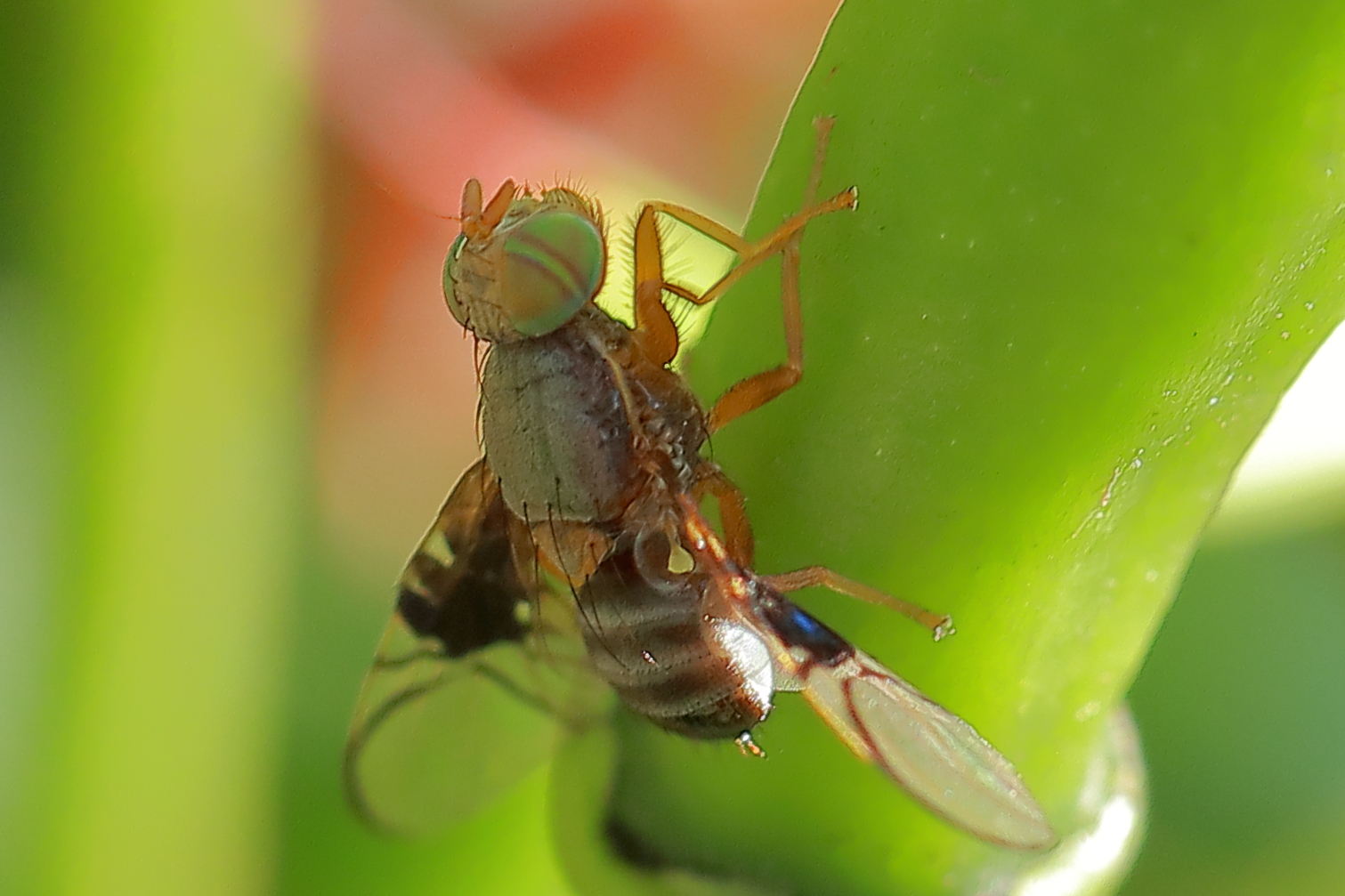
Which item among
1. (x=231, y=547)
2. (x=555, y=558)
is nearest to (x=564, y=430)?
(x=555, y=558)

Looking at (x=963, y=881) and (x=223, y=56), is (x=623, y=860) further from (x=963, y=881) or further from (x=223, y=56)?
(x=223, y=56)

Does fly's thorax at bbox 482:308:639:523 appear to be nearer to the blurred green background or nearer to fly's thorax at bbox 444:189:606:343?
fly's thorax at bbox 444:189:606:343

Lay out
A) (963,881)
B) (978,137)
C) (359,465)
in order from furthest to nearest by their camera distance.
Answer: (359,465), (963,881), (978,137)

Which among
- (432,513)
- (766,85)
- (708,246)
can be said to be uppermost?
(766,85)

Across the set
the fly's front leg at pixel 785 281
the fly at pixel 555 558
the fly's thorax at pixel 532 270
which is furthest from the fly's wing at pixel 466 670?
the fly's front leg at pixel 785 281

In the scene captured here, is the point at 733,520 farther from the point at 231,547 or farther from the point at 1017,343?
the point at 231,547

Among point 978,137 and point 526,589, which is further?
point 526,589

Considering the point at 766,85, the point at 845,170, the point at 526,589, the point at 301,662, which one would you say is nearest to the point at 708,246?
the point at 526,589

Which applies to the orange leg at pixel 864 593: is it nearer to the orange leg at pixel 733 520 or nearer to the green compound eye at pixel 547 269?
the orange leg at pixel 733 520
